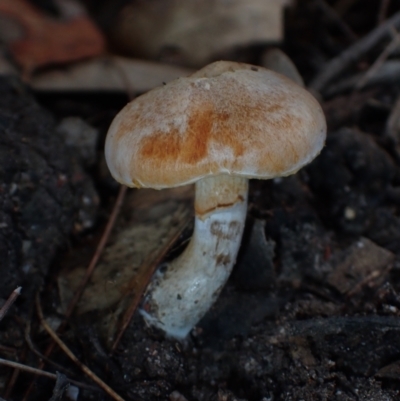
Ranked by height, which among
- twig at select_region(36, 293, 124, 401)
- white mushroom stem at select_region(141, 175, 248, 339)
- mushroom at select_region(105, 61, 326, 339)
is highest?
mushroom at select_region(105, 61, 326, 339)

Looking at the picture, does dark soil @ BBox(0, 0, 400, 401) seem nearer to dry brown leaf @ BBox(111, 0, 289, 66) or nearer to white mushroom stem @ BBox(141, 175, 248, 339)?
white mushroom stem @ BBox(141, 175, 248, 339)

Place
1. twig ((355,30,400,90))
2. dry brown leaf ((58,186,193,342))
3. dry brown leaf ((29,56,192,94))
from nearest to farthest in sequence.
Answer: dry brown leaf ((58,186,193,342)) → dry brown leaf ((29,56,192,94)) → twig ((355,30,400,90))

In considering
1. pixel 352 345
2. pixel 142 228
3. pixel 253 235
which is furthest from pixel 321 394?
pixel 142 228

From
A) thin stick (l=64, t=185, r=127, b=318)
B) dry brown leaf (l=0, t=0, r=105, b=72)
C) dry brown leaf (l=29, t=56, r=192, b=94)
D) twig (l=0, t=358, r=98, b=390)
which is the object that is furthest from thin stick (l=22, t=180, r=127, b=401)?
dry brown leaf (l=0, t=0, r=105, b=72)

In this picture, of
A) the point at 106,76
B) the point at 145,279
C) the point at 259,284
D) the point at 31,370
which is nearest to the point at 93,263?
the point at 145,279

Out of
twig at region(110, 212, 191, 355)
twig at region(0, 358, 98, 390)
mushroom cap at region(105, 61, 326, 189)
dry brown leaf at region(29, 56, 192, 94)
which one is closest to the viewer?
mushroom cap at region(105, 61, 326, 189)

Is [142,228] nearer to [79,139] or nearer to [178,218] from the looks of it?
[178,218]

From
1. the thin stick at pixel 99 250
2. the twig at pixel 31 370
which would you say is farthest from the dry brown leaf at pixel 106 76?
the twig at pixel 31 370
